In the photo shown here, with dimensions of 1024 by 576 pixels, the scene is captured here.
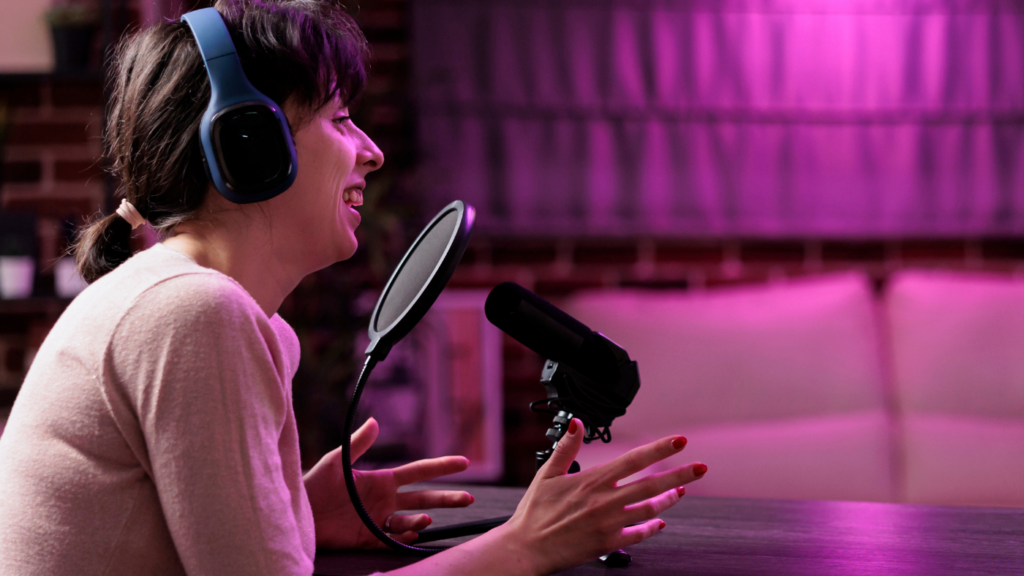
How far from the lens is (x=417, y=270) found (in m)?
0.81

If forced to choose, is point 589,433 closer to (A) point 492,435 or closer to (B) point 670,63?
(A) point 492,435

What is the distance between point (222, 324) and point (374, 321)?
0.22m

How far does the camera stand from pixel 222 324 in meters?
0.67

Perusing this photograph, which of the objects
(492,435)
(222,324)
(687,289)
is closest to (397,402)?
(492,435)

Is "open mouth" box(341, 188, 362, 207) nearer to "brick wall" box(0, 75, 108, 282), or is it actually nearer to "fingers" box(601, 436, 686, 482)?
"fingers" box(601, 436, 686, 482)

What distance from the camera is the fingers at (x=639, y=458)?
758 mm

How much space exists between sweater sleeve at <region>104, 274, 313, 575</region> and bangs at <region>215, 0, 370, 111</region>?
9.5 inches

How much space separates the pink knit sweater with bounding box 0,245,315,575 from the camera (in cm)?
65

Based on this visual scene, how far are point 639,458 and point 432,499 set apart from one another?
33cm

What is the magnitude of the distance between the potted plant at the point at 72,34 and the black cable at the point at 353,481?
1.85 m

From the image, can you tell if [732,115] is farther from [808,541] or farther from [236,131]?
[236,131]

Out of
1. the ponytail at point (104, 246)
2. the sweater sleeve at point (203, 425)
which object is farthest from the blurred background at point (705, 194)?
the sweater sleeve at point (203, 425)

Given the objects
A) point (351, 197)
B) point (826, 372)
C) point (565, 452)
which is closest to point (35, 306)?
point (351, 197)

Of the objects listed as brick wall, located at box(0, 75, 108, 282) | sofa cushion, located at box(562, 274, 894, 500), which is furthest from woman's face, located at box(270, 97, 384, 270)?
brick wall, located at box(0, 75, 108, 282)
